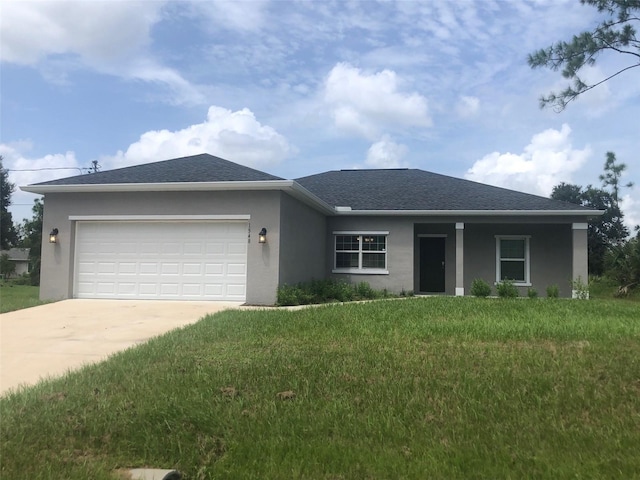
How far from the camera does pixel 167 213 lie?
1295 cm

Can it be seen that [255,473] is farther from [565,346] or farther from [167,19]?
[167,19]

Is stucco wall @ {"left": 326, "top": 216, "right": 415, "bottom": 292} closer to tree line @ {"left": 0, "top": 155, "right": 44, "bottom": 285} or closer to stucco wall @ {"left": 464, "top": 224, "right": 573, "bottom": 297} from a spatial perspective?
stucco wall @ {"left": 464, "top": 224, "right": 573, "bottom": 297}

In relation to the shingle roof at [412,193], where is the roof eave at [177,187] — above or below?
below

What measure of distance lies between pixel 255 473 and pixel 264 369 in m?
2.06

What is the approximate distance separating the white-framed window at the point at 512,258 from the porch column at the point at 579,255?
1.75 meters

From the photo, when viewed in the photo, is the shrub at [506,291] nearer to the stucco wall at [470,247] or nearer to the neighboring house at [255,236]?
the neighboring house at [255,236]

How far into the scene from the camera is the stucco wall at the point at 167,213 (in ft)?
40.8

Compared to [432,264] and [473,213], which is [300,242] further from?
[432,264]

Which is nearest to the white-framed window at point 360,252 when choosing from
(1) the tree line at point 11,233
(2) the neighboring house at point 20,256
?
(1) the tree line at point 11,233

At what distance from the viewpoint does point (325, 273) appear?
1723 centimetres

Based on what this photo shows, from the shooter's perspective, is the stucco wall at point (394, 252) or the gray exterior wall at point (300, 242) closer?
the gray exterior wall at point (300, 242)

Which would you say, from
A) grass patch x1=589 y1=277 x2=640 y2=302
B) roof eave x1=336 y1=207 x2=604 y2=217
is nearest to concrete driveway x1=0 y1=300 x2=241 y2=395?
roof eave x1=336 y1=207 x2=604 y2=217

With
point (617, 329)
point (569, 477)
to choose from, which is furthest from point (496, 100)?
point (569, 477)

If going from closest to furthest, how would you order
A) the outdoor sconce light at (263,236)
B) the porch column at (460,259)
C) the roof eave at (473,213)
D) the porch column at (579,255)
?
the outdoor sconce light at (263,236) → the porch column at (579,255) → the roof eave at (473,213) → the porch column at (460,259)
